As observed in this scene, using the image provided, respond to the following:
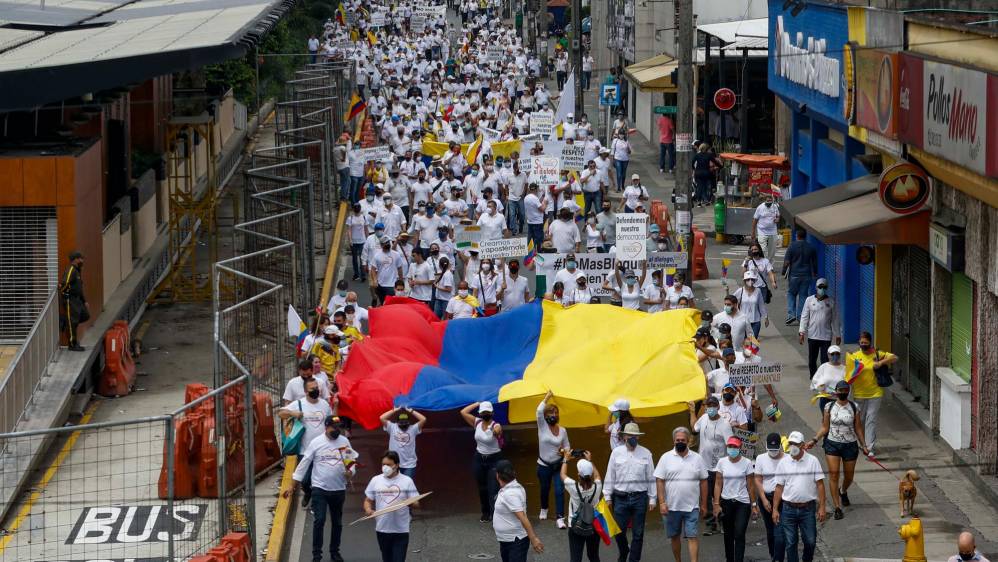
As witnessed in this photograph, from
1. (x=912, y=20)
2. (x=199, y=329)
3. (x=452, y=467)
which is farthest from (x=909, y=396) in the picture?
(x=199, y=329)

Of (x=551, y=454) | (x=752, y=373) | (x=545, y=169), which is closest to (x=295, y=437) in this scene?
(x=551, y=454)

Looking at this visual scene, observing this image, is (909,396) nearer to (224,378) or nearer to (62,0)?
(224,378)

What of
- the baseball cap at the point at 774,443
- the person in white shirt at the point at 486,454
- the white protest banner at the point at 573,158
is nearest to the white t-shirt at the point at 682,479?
the baseball cap at the point at 774,443

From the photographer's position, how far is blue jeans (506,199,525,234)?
3116 centimetres

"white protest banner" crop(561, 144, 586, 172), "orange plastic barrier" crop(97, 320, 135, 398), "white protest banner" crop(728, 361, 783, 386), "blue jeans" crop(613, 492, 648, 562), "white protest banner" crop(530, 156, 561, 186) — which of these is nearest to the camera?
"blue jeans" crop(613, 492, 648, 562)

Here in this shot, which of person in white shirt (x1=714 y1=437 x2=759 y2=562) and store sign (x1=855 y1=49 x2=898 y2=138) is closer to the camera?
person in white shirt (x1=714 y1=437 x2=759 y2=562)

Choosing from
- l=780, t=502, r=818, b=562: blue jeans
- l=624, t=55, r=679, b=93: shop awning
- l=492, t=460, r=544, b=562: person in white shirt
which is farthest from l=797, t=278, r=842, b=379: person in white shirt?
l=624, t=55, r=679, b=93: shop awning

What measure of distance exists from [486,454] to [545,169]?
47.1 ft

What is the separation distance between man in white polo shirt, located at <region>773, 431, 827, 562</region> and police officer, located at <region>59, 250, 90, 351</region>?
984 centimetres

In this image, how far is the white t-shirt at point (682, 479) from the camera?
14.4 m

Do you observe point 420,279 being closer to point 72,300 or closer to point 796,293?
point 72,300

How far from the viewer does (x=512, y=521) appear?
45.4 ft

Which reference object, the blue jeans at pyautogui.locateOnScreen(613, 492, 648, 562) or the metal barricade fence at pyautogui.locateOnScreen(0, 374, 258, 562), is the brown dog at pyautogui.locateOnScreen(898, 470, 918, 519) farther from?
the metal barricade fence at pyautogui.locateOnScreen(0, 374, 258, 562)

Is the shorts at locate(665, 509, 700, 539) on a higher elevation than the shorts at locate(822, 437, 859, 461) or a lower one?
lower
